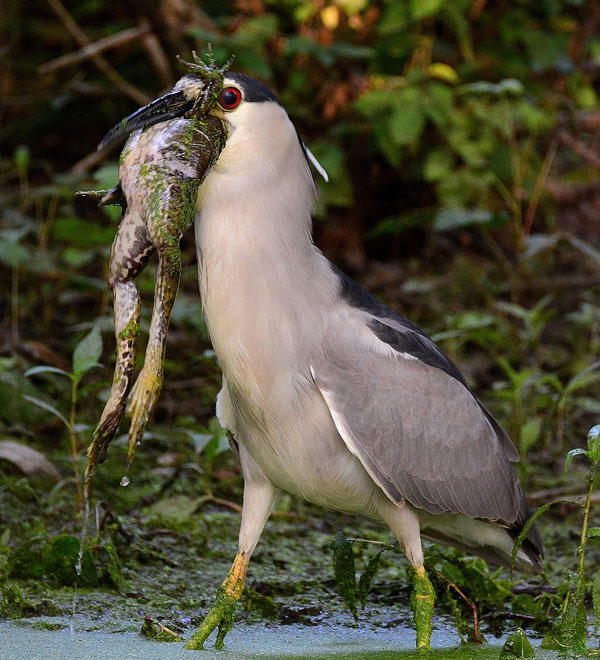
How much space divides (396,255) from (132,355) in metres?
4.91

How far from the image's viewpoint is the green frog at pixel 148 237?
9.10ft

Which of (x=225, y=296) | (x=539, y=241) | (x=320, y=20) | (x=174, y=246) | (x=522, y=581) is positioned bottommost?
(x=522, y=581)

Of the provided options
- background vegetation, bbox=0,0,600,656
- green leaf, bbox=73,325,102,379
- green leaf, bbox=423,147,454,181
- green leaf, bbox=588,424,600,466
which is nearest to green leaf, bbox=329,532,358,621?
green leaf, bbox=588,424,600,466

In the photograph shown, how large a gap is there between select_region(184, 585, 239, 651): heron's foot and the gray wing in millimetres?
585

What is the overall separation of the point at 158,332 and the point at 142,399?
0.18 metres

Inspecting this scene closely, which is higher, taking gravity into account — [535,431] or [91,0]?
[91,0]

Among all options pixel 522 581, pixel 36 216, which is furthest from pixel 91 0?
pixel 522 581

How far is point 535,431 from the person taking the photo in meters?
4.59

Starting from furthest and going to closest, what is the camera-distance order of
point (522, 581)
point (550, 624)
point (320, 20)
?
point (320, 20)
point (522, 581)
point (550, 624)

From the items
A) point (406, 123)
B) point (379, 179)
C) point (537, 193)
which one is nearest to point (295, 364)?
point (406, 123)

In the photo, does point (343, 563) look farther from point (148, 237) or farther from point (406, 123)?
point (406, 123)

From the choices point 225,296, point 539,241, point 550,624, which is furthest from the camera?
point 539,241

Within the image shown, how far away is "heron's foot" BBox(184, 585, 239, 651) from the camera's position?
9.98 ft

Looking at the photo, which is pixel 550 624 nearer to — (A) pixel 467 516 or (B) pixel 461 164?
(A) pixel 467 516
